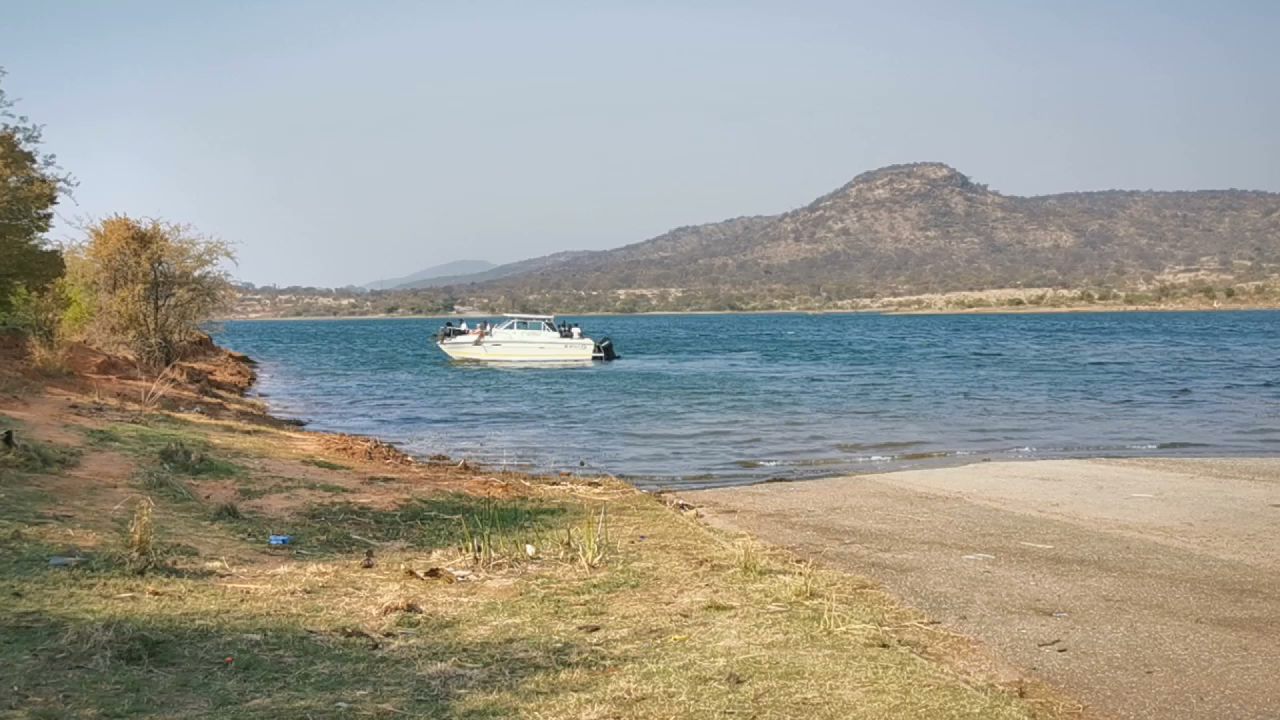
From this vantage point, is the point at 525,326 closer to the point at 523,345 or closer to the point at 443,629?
the point at 523,345

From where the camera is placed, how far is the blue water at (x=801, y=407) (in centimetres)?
1984

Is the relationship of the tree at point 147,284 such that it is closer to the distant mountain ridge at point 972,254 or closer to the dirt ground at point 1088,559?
the dirt ground at point 1088,559

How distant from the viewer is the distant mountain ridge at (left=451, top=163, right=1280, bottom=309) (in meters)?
159

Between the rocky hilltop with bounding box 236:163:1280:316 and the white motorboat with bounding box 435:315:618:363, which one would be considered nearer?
the white motorboat with bounding box 435:315:618:363

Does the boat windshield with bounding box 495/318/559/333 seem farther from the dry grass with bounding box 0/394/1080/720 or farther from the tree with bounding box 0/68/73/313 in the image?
the dry grass with bounding box 0/394/1080/720

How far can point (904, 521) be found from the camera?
40.9ft

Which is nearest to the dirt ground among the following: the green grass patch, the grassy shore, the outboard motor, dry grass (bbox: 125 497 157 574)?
the grassy shore

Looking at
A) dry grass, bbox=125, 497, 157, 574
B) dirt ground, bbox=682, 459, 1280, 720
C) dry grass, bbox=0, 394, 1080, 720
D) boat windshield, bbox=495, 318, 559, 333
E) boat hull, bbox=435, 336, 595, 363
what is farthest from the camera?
boat windshield, bbox=495, 318, 559, 333

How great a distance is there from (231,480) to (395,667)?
6955 mm

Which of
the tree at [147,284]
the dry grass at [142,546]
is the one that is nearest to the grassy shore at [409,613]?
the dry grass at [142,546]

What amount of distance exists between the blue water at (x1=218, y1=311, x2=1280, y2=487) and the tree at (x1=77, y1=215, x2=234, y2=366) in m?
3.87

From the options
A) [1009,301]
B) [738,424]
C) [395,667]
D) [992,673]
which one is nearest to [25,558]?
[395,667]

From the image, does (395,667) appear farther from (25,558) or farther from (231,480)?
(231,480)

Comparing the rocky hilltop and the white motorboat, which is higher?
the rocky hilltop
